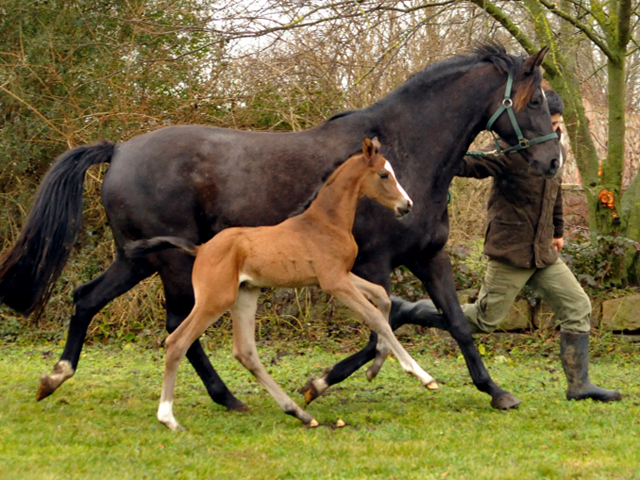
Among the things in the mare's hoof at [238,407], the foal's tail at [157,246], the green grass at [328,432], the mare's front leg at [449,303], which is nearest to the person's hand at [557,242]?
the mare's front leg at [449,303]

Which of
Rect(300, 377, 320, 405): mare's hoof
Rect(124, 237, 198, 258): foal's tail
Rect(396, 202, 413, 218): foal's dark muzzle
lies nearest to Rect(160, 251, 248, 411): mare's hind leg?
Rect(124, 237, 198, 258): foal's tail

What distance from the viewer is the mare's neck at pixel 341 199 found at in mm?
4547

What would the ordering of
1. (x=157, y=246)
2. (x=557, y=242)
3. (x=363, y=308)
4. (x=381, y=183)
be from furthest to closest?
(x=557, y=242) → (x=157, y=246) → (x=381, y=183) → (x=363, y=308)

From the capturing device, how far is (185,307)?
519 cm

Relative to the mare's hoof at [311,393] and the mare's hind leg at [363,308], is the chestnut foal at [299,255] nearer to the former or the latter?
the mare's hind leg at [363,308]

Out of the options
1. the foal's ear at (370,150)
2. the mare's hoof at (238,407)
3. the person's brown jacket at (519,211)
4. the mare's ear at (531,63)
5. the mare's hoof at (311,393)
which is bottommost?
the mare's hoof at (238,407)

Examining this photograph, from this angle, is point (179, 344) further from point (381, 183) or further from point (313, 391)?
point (381, 183)

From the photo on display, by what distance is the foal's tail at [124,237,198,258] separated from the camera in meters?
4.58

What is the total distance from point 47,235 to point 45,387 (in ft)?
3.51

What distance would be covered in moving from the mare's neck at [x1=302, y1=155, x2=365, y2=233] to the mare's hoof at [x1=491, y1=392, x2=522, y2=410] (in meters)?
1.61

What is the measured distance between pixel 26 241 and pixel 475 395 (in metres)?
3.52

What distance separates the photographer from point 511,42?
10.3m

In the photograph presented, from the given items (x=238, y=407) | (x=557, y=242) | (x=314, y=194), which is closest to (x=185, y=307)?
(x=238, y=407)

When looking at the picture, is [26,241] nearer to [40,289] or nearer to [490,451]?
[40,289]
